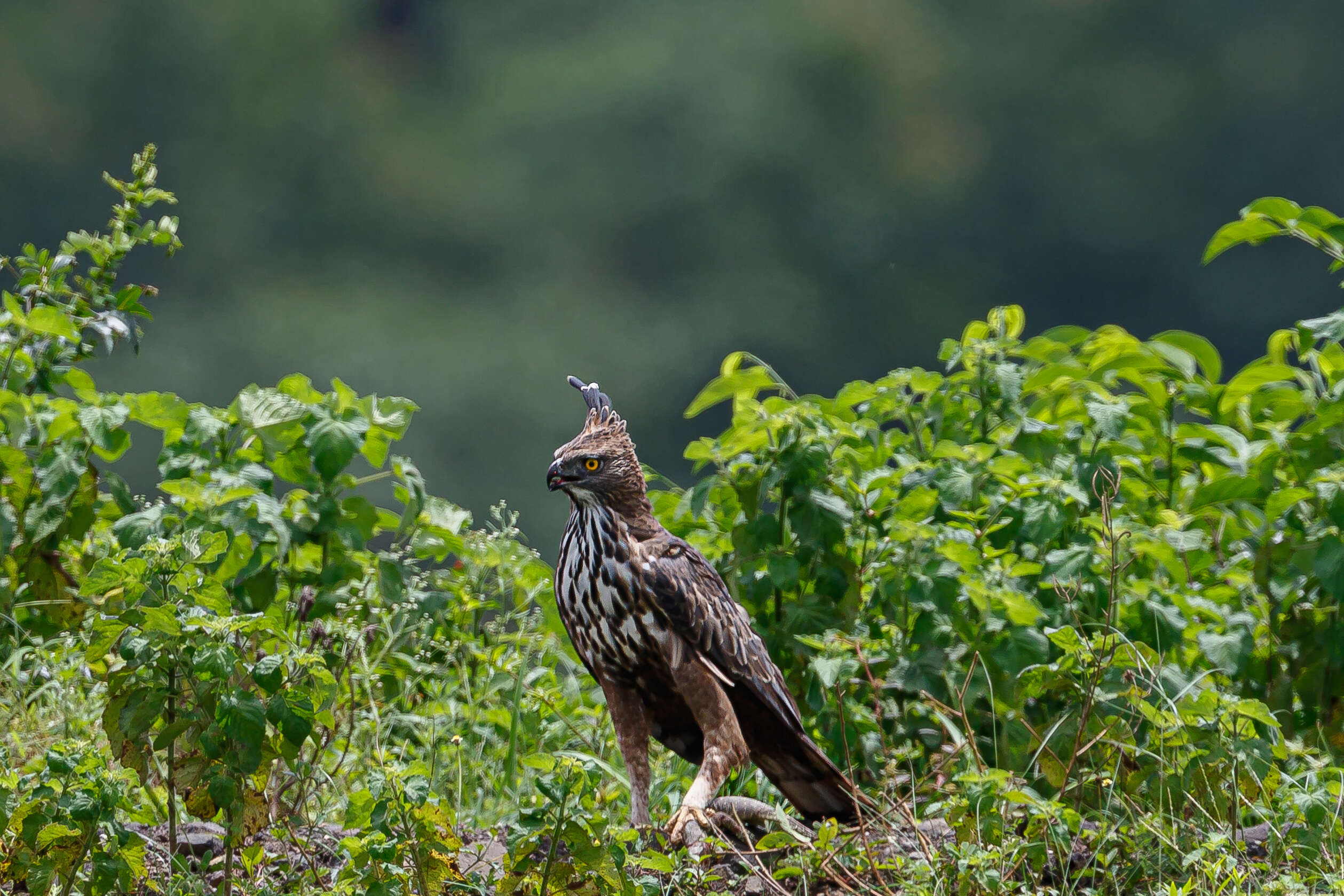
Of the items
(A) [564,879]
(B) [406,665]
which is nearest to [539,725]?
(B) [406,665]

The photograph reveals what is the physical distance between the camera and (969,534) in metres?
2.86

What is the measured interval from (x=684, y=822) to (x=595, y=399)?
0.83 m

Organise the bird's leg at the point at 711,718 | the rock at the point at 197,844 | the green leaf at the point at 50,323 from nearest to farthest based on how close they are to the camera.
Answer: the rock at the point at 197,844
the bird's leg at the point at 711,718
the green leaf at the point at 50,323

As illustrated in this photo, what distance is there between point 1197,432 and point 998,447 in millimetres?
568

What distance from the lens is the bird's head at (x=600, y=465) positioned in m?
2.28

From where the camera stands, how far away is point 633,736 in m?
2.38

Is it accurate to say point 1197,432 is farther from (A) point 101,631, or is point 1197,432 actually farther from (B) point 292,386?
(A) point 101,631

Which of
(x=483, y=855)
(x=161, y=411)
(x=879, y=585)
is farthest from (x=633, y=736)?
(x=161, y=411)

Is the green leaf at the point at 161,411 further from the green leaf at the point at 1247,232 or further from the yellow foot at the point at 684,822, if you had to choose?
the green leaf at the point at 1247,232

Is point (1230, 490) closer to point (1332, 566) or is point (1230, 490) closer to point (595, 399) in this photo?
point (1332, 566)

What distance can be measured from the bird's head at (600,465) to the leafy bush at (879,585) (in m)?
0.47

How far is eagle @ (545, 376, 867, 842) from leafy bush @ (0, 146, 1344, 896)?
0.12 metres

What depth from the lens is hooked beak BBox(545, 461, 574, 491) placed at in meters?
2.27

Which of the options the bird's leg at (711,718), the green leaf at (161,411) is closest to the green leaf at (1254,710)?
the bird's leg at (711,718)
